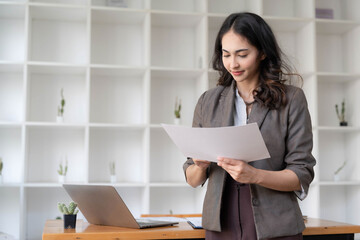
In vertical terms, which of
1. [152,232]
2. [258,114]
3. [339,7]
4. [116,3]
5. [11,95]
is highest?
[339,7]

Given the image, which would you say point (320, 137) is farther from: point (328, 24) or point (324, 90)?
point (328, 24)

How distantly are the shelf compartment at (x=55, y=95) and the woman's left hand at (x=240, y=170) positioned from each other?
2553 millimetres

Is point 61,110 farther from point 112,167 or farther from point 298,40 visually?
point 298,40

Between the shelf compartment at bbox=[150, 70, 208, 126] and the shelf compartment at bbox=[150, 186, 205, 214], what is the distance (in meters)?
0.57

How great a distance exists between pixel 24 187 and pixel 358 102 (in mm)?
2817

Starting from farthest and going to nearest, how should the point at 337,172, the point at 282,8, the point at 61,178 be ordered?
1. the point at 282,8
2. the point at 337,172
3. the point at 61,178

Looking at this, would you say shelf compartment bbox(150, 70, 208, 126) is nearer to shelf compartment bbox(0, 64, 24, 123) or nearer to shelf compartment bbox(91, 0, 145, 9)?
shelf compartment bbox(91, 0, 145, 9)

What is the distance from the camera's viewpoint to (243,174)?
4.37ft

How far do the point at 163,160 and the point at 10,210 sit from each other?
1.28 m

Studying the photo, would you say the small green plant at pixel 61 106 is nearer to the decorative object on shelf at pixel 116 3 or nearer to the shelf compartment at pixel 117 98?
the shelf compartment at pixel 117 98

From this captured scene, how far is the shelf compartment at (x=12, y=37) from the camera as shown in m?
3.70

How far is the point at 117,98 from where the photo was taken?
12.7 feet

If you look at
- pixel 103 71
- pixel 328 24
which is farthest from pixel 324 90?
pixel 103 71

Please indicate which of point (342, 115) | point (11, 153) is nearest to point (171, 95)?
point (11, 153)
